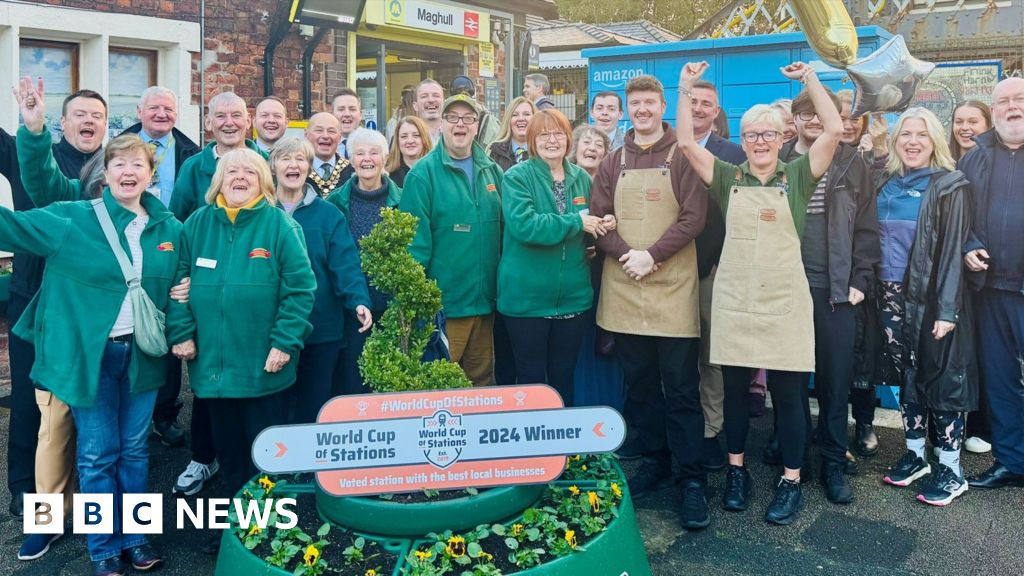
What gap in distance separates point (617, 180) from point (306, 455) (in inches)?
88.2

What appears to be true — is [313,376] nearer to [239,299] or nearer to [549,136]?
[239,299]

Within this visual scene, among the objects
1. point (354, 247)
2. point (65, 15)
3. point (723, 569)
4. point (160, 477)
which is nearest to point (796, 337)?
point (723, 569)

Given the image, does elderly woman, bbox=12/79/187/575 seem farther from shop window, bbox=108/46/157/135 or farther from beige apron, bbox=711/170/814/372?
shop window, bbox=108/46/157/135

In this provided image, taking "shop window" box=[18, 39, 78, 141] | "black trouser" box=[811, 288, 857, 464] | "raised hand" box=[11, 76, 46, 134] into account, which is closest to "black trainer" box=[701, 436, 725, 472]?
"black trouser" box=[811, 288, 857, 464]

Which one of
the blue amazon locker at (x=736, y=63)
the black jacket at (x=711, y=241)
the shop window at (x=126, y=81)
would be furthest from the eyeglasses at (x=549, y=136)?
the shop window at (x=126, y=81)

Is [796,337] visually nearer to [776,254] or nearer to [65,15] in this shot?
[776,254]

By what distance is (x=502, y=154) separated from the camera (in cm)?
586

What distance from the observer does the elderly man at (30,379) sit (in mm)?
4203

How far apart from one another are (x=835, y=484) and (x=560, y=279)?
Result: 5.66ft

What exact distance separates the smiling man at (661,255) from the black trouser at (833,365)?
601 mm

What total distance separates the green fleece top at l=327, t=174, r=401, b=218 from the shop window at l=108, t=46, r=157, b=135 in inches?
154

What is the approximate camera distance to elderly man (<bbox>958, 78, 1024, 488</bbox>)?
4.67m

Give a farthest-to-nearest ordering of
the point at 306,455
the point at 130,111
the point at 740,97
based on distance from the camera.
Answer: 1. the point at 740,97
2. the point at 130,111
3. the point at 306,455

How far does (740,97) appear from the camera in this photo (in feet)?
28.8
